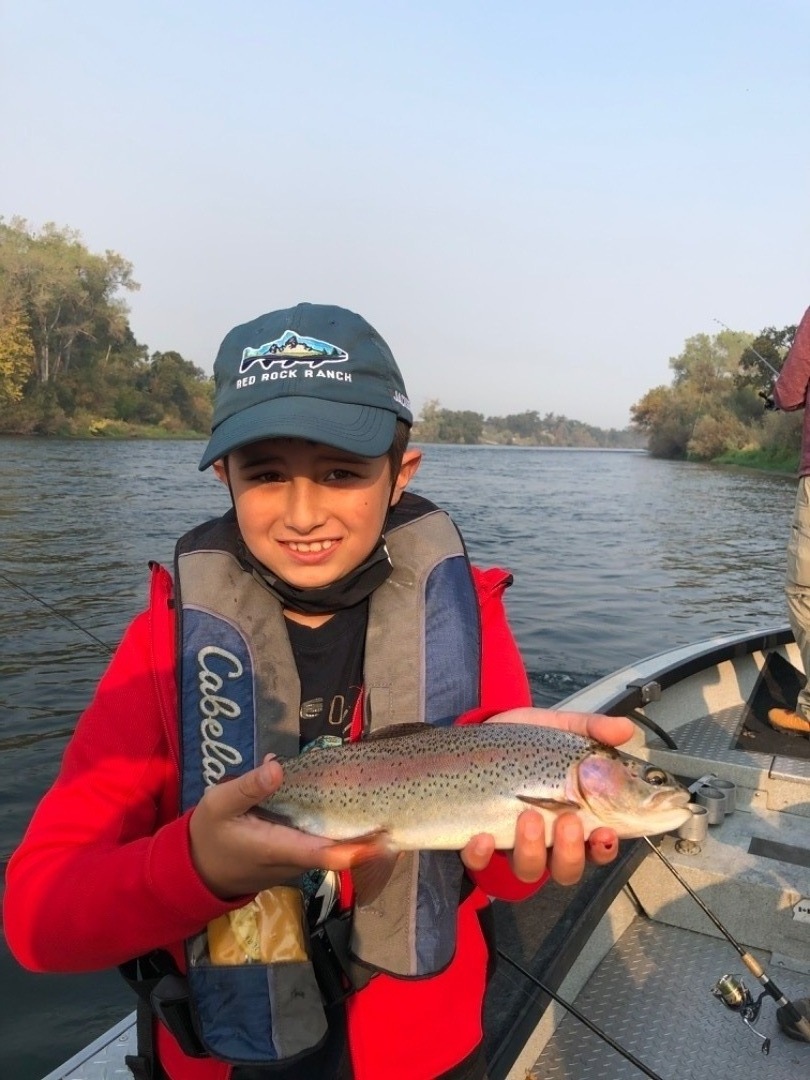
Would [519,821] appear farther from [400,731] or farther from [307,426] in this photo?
[307,426]

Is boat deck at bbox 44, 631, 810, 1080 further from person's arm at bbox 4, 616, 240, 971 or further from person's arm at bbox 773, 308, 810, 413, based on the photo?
person's arm at bbox 773, 308, 810, 413

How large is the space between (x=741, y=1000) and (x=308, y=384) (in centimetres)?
303

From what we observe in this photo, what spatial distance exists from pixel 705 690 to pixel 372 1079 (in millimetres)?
4551

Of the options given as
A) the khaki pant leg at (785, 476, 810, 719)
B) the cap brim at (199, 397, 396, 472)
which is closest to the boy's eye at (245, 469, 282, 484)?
the cap brim at (199, 397, 396, 472)

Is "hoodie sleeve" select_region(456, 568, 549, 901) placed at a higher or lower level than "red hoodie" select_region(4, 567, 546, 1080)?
higher

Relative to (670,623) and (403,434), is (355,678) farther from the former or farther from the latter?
(670,623)

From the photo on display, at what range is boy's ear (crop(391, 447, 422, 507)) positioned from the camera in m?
2.43

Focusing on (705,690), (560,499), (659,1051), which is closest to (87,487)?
(560,499)

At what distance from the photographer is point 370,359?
7.14 feet

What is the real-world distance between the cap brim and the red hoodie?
1.81 ft

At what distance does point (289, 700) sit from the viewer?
7.20 ft

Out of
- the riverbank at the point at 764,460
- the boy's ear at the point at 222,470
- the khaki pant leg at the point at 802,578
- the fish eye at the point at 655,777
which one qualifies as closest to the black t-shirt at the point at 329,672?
the boy's ear at the point at 222,470

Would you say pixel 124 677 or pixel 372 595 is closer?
Result: pixel 124 677

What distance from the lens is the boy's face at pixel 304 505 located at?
2096 millimetres
